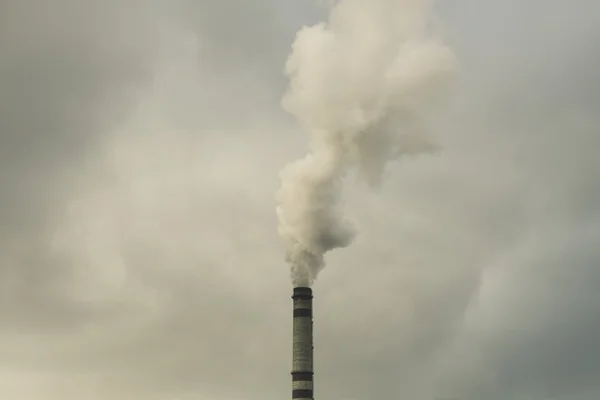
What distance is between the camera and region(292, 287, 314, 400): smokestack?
69.9 metres

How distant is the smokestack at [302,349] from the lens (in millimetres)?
69938

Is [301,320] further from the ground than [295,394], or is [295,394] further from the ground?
[301,320]

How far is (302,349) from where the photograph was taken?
7038cm

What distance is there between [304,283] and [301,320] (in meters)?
2.87

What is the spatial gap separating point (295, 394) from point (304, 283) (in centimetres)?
825

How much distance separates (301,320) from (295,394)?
540 cm

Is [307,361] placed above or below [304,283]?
below

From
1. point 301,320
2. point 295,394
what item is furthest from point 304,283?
point 295,394

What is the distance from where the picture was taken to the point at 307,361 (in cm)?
7019

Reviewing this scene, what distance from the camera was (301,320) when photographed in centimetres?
7119

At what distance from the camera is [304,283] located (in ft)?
237

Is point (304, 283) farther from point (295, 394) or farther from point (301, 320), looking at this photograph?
point (295, 394)

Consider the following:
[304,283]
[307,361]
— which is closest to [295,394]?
[307,361]

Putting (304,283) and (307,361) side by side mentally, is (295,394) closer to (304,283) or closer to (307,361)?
(307,361)
